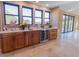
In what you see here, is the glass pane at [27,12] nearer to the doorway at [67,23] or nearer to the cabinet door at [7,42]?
the cabinet door at [7,42]

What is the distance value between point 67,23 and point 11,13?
8.31 m

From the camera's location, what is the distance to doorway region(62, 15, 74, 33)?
11.8 metres

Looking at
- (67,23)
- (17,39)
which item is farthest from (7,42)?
(67,23)

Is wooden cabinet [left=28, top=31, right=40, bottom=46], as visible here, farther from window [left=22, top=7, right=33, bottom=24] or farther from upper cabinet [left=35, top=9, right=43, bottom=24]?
upper cabinet [left=35, top=9, right=43, bottom=24]

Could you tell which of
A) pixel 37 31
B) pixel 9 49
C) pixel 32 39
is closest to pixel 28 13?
pixel 37 31

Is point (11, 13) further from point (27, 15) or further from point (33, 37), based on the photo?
point (33, 37)

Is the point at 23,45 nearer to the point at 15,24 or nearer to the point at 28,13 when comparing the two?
the point at 15,24

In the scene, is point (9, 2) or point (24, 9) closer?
point (9, 2)

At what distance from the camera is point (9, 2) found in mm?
5293

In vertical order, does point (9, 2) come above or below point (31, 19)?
above

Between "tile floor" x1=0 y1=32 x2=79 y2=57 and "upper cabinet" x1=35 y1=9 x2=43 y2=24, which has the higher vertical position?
"upper cabinet" x1=35 y1=9 x2=43 y2=24

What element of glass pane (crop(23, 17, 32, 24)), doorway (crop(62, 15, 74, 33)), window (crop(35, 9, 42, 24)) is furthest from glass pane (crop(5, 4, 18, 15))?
doorway (crop(62, 15, 74, 33))

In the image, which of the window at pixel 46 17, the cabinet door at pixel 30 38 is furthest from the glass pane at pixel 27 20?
the window at pixel 46 17

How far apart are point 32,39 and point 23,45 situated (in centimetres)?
69
